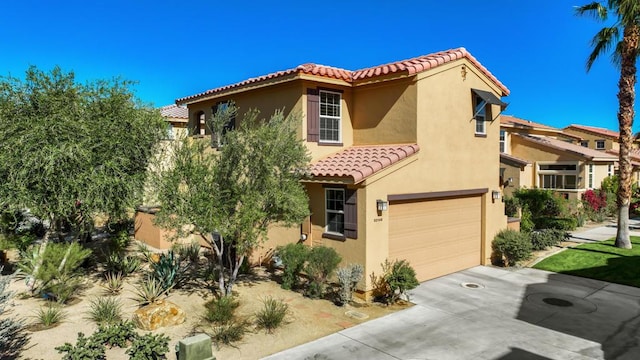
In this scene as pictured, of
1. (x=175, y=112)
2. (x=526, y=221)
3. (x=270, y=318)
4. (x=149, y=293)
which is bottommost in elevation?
(x=270, y=318)

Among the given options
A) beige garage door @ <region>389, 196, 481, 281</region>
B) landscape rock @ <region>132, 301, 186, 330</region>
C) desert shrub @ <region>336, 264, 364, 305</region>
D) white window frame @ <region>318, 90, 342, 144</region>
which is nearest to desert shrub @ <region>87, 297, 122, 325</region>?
landscape rock @ <region>132, 301, 186, 330</region>

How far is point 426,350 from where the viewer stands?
8.52 m

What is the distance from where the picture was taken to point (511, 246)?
15258 millimetres

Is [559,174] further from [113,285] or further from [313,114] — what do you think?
[113,285]

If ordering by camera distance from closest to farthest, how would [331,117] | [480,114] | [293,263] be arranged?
[293,263] < [331,117] < [480,114]

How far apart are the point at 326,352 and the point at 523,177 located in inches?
1014

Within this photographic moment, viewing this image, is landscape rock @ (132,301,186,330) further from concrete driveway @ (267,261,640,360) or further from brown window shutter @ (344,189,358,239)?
brown window shutter @ (344,189,358,239)

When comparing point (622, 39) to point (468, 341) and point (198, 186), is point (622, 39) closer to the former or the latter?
point (468, 341)

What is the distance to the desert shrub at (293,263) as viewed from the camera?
12227 millimetres

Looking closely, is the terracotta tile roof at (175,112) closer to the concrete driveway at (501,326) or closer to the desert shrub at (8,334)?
the desert shrub at (8,334)

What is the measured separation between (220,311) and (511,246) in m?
11.2

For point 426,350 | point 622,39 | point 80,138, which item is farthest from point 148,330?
point 622,39

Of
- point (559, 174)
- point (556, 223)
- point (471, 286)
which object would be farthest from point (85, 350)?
point (559, 174)

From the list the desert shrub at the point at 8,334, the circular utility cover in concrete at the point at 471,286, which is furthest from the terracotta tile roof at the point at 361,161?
the desert shrub at the point at 8,334
